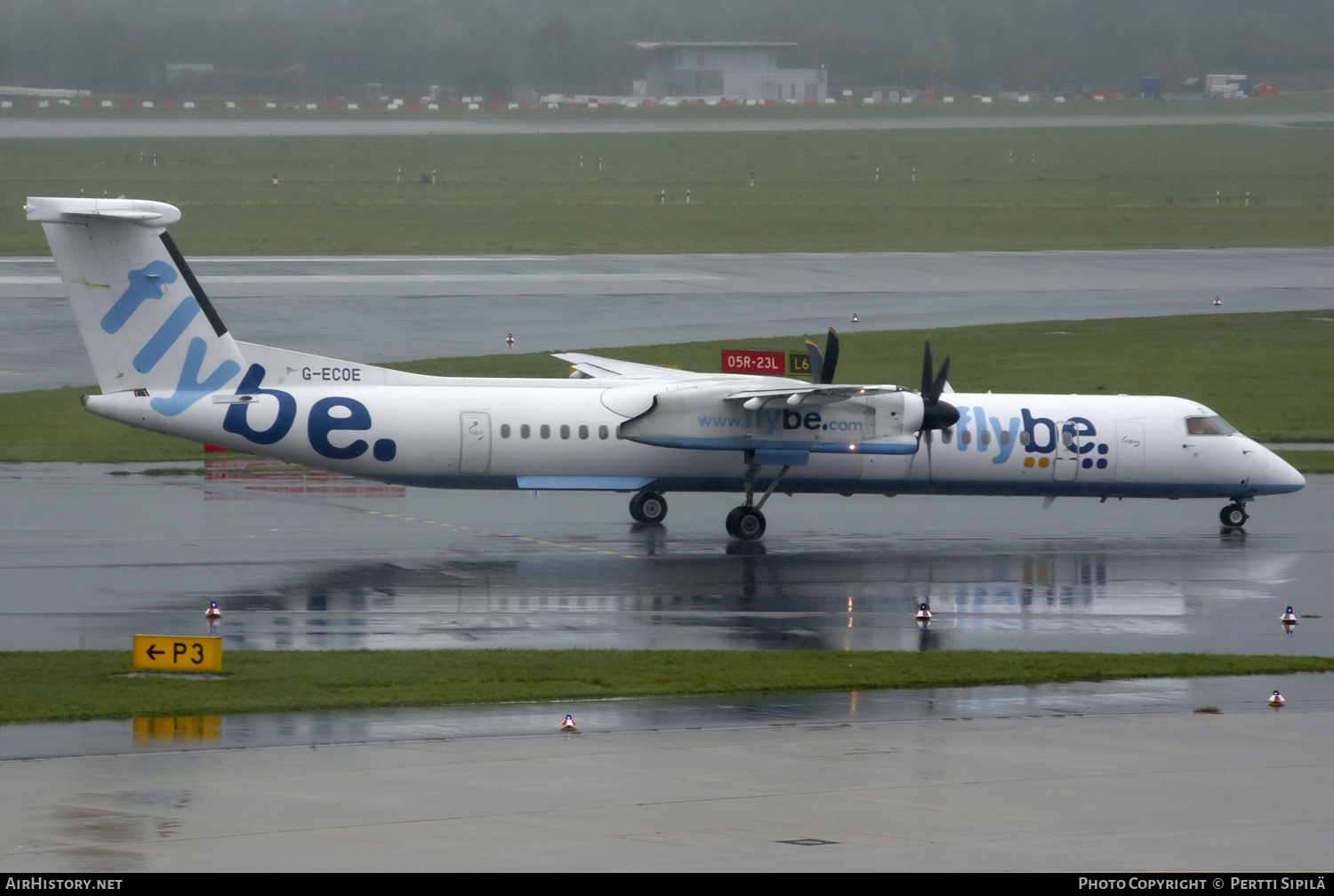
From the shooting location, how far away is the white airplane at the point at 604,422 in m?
27.7

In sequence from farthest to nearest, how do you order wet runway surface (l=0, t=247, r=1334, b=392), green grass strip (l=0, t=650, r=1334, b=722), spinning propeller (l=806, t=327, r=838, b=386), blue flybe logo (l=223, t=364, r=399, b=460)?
wet runway surface (l=0, t=247, r=1334, b=392) → spinning propeller (l=806, t=327, r=838, b=386) → blue flybe logo (l=223, t=364, r=399, b=460) → green grass strip (l=0, t=650, r=1334, b=722)

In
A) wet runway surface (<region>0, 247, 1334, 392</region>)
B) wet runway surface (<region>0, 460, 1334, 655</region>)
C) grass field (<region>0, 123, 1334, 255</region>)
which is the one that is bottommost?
wet runway surface (<region>0, 460, 1334, 655</region>)

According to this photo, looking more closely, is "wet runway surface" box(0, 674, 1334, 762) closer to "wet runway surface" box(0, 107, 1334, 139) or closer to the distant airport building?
"wet runway surface" box(0, 107, 1334, 139)

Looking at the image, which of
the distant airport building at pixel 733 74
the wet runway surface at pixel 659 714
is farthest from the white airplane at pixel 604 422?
the distant airport building at pixel 733 74

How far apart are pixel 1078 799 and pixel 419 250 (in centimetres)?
6265

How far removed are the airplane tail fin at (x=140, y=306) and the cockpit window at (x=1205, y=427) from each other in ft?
60.2

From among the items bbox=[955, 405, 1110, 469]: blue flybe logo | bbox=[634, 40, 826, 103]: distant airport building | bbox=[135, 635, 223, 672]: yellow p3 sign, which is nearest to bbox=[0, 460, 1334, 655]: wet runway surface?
bbox=[955, 405, 1110, 469]: blue flybe logo

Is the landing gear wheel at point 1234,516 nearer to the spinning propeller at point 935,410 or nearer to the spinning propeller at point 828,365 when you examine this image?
the spinning propeller at point 935,410

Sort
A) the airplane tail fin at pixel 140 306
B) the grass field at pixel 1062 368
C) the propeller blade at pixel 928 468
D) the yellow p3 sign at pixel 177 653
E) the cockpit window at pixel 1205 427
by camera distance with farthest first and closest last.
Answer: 1. the grass field at pixel 1062 368
2. the cockpit window at pixel 1205 427
3. the propeller blade at pixel 928 468
4. the airplane tail fin at pixel 140 306
5. the yellow p3 sign at pixel 177 653

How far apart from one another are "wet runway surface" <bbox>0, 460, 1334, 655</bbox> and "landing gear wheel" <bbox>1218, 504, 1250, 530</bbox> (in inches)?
9.8

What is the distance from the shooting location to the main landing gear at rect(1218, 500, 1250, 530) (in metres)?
32.0

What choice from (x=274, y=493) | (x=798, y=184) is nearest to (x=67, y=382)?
(x=274, y=493)

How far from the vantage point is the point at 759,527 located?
29.7 metres

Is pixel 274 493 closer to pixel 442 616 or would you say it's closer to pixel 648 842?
pixel 442 616
